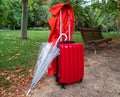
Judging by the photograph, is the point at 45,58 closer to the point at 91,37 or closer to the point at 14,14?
the point at 91,37

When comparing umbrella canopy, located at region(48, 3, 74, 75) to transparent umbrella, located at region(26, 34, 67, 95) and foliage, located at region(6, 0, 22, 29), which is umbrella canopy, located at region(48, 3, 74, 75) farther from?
foliage, located at region(6, 0, 22, 29)

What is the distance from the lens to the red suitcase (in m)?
5.22

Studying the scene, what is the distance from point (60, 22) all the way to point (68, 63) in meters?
0.93

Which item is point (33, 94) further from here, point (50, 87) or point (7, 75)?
point (7, 75)

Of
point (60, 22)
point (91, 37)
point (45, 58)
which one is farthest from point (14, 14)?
point (45, 58)

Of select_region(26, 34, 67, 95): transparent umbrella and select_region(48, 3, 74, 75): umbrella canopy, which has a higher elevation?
select_region(48, 3, 74, 75): umbrella canopy

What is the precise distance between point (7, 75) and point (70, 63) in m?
1.94

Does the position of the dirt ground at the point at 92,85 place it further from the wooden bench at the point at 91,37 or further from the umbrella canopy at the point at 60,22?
the wooden bench at the point at 91,37

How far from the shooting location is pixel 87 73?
6.54m

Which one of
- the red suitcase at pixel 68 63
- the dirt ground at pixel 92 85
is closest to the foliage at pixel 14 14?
the dirt ground at pixel 92 85

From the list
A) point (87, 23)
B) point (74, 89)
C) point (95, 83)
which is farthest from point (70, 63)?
point (87, 23)

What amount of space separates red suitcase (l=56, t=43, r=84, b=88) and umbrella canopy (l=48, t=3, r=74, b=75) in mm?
291

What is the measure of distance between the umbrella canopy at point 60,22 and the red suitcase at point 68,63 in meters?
0.29

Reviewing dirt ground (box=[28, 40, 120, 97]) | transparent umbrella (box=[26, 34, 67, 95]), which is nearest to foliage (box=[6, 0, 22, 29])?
dirt ground (box=[28, 40, 120, 97])
